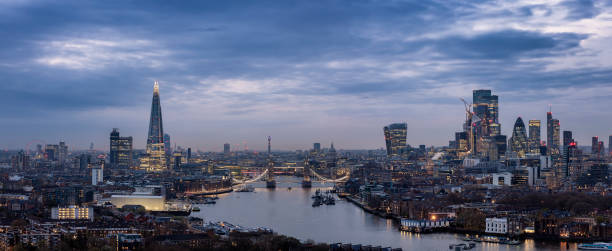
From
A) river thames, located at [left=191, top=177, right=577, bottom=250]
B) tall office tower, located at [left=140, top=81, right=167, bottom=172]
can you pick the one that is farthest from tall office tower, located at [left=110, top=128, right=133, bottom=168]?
river thames, located at [left=191, top=177, right=577, bottom=250]

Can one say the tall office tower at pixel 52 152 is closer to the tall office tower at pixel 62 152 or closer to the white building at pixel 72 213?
the tall office tower at pixel 62 152

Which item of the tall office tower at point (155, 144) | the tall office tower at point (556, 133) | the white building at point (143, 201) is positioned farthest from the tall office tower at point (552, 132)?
the white building at point (143, 201)

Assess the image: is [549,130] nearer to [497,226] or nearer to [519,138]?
[519,138]

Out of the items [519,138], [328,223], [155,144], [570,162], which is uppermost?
[519,138]

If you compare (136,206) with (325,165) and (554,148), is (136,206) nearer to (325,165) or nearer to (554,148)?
(325,165)

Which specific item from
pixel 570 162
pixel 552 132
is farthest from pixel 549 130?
pixel 570 162
